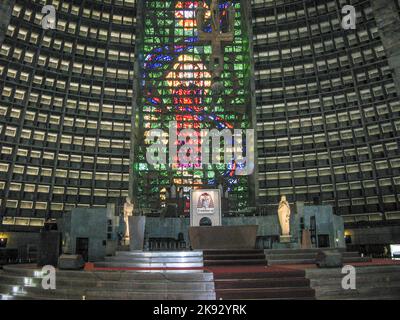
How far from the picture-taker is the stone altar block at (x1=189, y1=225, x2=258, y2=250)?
18141 mm

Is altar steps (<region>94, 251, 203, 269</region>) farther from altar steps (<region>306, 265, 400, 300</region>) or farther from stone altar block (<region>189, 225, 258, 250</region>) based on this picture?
altar steps (<region>306, 265, 400, 300</region>)

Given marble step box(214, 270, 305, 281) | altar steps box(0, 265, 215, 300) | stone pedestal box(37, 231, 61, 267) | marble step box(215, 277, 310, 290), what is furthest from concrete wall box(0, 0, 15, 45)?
marble step box(215, 277, 310, 290)

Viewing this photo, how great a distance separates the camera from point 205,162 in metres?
45.5

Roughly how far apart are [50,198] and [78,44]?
1773 cm

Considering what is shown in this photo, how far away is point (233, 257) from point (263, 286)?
506 cm

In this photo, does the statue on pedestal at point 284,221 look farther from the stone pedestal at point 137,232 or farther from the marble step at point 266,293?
the marble step at point 266,293

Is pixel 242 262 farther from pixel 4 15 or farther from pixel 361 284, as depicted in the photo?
pixel 4 15

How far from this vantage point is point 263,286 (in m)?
11.5

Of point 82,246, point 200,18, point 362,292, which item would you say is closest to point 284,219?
point 362,292

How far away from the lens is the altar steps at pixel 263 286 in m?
11.0

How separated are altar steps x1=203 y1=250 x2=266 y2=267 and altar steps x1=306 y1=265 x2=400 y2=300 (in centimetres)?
411

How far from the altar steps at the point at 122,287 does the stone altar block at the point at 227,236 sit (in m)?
6.29
